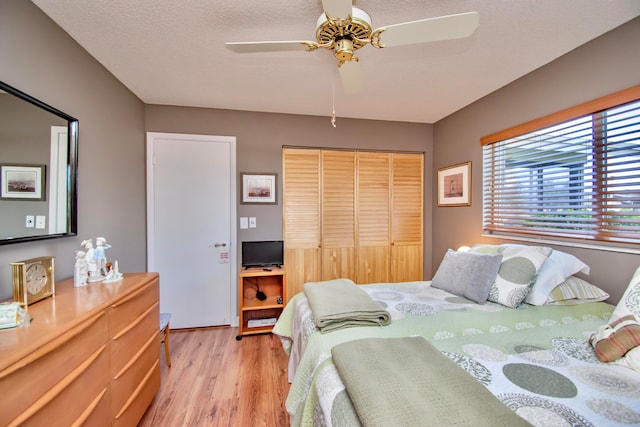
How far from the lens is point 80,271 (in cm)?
160

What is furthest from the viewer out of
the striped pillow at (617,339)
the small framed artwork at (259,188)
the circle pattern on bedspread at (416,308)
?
the small framed artwork at (259,188)

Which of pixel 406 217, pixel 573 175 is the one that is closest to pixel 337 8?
pixel 573 175

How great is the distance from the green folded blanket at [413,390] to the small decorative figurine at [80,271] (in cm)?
153

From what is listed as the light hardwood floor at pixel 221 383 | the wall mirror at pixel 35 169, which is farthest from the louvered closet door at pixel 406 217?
the wall mirror at pixel 35 169

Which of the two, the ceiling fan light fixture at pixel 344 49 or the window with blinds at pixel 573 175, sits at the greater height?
the ceiling fan light fixture at pixel 344 49

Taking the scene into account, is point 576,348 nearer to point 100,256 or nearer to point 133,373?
point 133,373

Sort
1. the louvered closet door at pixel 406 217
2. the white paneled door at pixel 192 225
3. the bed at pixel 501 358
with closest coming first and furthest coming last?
the bed at pixel 501 358, the white paneled door at pixel 192 225, the louvered closet door at pixel 406 217

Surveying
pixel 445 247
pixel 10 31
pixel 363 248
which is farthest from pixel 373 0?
pixel 445 247

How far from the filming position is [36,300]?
1.29m

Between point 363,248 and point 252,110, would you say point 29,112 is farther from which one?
point 363,248

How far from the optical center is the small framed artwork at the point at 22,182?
4.24 ft

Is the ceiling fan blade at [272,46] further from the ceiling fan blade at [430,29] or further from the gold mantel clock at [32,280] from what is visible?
the gold mantel clock at [32,280]

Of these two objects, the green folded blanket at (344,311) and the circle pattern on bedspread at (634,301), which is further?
the green folded blanket at (344,311)

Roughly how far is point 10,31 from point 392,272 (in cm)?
372
